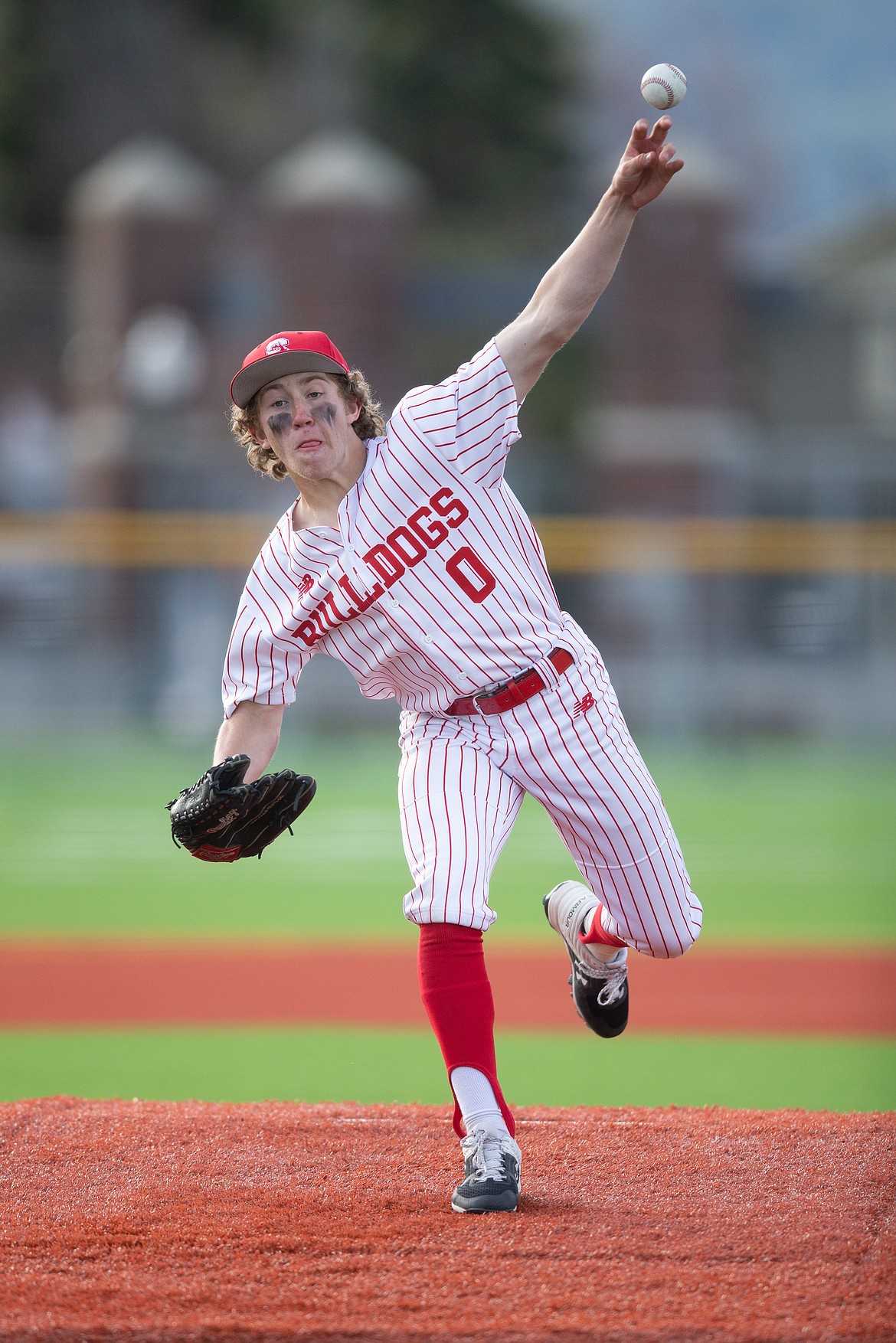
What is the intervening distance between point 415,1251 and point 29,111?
26896mm

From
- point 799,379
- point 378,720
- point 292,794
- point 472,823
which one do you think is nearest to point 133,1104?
point 292,794

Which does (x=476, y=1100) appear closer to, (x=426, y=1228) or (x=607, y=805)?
(x=426, y=1228)

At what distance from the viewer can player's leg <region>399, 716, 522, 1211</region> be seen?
277cm

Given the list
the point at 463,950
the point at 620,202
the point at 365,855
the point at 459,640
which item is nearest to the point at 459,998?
the point at 463,950

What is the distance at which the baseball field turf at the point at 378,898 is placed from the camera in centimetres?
433

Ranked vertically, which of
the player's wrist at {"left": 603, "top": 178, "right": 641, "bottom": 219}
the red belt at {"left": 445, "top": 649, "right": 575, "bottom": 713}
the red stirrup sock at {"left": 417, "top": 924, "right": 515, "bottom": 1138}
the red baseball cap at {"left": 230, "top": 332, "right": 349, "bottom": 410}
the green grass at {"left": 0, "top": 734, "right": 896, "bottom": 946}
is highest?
the player's wrist at {"left": 603, "top": 178, "right": 641, "bottom": 219}

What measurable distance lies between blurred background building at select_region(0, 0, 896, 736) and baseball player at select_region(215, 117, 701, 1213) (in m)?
9.12

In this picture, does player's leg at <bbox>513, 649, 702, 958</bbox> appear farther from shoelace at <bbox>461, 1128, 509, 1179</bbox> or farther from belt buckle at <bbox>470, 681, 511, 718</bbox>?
shoelace at <bbox>461, 1128, 509, 1179</bbox>

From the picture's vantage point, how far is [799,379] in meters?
29.5

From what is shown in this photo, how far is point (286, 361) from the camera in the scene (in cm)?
297

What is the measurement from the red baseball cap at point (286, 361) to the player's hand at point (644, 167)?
60cm

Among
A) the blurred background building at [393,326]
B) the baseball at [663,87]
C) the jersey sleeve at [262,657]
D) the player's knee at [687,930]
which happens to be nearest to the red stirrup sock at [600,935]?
the player's knee at [687,930]

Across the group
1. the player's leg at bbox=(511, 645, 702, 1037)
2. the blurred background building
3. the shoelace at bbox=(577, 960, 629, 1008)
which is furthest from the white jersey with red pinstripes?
the blurred background building

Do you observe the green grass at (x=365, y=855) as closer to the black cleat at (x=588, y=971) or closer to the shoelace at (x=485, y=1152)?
the black cleat at (x=588, y=971)
